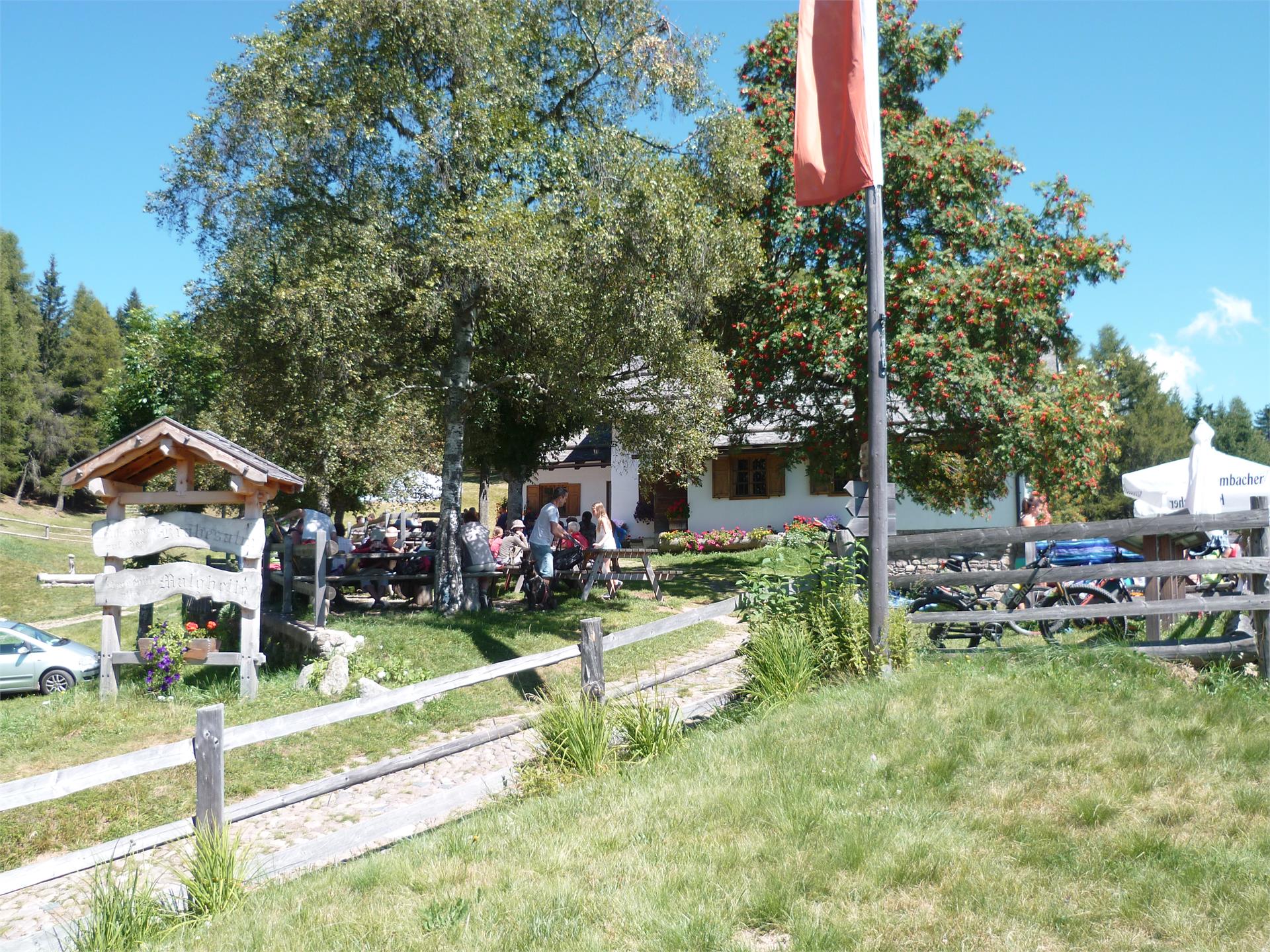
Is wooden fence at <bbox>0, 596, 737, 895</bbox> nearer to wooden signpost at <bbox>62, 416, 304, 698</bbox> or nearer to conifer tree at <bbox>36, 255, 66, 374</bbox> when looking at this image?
wooden signpost at <bbox>62, 416, 304, 698</bbox>

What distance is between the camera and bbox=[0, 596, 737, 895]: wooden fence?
12.8ft

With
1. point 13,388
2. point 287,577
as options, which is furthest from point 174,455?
point 13,388

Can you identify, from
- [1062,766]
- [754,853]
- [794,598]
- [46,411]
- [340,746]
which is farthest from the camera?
[46,411]

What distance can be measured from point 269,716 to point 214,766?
4178 mm

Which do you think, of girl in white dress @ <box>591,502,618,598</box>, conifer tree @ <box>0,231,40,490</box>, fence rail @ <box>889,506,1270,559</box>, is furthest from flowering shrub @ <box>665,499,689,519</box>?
conifer tree @ <box>0,231,40,490</box>

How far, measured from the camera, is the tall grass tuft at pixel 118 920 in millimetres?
3885

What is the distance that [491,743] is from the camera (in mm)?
8203

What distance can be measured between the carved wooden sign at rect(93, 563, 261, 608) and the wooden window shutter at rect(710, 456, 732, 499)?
16.4 m

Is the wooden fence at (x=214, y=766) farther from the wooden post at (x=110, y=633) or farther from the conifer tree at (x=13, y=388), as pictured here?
the conifer tree at (x=13, y=388)

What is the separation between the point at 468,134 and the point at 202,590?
641cm

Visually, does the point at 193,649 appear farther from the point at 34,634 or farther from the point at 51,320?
the point at 51,320

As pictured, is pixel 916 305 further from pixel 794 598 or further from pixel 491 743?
pixel 491 743

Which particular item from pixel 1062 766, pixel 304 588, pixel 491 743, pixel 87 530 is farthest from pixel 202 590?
pixel 87 530

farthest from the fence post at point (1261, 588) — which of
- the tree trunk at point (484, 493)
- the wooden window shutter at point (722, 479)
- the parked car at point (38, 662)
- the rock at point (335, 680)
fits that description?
the wooden window shutter at point (722, 479)
